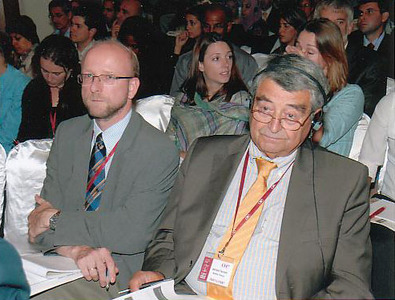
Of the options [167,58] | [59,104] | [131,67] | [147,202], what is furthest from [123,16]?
[147,202]

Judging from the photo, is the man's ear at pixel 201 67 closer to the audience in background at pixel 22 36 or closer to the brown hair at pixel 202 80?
the brown hair at pixel 202 80

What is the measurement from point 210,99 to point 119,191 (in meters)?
1.42

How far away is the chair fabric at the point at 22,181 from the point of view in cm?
240

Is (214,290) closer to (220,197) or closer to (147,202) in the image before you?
(220,197)

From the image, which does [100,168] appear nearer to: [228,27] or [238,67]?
[238,67]

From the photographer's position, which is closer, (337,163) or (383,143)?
(337,163)

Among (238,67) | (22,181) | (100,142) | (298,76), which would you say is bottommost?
(22,181)

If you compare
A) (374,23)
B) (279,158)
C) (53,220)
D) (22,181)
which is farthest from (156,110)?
(374,23)

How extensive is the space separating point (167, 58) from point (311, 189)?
309 cm

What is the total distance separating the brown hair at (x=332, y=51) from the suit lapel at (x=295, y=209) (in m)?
1.08

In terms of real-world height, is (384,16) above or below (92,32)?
above

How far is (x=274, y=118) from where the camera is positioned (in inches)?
71.2

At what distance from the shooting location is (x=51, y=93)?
3592mm

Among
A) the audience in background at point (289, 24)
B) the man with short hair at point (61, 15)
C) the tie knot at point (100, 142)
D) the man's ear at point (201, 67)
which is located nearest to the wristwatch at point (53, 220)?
the tie knot at point (100, 142)
